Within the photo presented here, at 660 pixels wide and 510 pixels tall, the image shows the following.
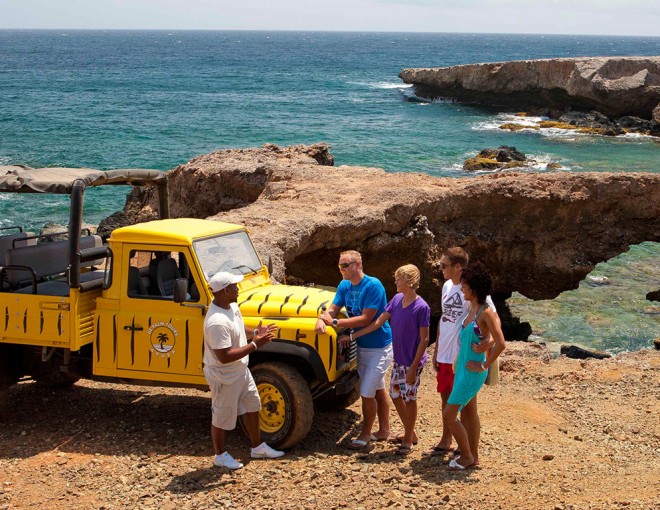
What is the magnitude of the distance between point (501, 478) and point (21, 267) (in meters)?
5.55

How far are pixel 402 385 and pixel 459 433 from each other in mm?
841

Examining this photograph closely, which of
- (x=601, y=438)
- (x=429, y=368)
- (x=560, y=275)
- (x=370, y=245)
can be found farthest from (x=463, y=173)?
(x=601, y=438)

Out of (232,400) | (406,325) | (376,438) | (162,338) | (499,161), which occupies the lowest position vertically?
(499,161)

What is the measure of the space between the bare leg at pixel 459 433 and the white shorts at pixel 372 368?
86 centimetres

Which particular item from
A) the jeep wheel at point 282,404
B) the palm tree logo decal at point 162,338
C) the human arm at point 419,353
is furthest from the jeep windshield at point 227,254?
the human arm at point 419,353

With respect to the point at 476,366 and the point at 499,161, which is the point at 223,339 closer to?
the point at 476,366

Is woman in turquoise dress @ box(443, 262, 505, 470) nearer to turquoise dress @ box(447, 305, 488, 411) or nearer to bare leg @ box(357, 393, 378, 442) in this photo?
turquoise dress @ box(447, 305, 488, 411)

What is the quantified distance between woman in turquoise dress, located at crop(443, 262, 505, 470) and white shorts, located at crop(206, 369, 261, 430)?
1.81 meters

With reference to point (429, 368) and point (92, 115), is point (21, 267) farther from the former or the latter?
point (92, 115)

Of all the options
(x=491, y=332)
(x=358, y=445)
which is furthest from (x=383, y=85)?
(x=491, y=332)

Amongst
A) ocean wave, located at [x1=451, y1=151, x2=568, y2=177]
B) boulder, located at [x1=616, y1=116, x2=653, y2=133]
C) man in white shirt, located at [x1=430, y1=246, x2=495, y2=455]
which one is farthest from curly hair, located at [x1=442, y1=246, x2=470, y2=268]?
boulder, located at [x1=616, y1=116, x2=653, y2=133]

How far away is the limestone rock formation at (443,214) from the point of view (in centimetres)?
1580

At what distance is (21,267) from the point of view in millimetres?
9281

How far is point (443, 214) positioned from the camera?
55.7 feet
